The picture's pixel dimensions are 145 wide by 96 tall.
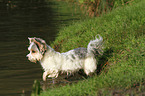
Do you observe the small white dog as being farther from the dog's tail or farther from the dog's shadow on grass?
the dog's shadow on grass

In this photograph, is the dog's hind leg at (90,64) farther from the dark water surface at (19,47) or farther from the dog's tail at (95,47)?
the dark water surface at (19,47)

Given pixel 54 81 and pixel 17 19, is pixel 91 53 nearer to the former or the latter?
pixel 54 81

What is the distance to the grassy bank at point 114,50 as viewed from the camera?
5758 millimetres

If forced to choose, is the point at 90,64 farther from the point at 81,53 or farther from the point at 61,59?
the point at 61,59

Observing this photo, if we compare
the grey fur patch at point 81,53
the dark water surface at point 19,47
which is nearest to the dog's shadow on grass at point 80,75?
the dark water surface at point 19,47

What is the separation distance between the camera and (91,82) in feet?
20.0

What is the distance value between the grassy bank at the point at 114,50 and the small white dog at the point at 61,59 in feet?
1.33

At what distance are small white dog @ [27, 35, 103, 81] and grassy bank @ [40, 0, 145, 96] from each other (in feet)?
1.33

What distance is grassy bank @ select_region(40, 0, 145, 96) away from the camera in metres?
5.76

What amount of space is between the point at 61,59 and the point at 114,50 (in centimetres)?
150

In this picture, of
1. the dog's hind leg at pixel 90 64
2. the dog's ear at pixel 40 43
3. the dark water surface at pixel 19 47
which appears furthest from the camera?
the dark water surface at pixel 19 47

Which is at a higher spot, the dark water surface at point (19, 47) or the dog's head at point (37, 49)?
the dog's head at point (37, 49)

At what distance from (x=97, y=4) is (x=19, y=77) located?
6166 millimetres

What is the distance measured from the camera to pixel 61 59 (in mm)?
7074
